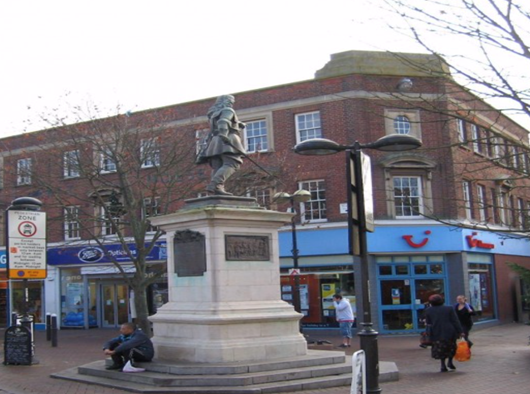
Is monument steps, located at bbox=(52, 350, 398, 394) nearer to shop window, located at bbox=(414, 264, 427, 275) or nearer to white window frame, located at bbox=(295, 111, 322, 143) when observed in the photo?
shop window, located at bbox=(414, 264, 427, 275)

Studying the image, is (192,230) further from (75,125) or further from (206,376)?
(75,125)

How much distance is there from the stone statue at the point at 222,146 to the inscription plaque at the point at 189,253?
1.12 meters

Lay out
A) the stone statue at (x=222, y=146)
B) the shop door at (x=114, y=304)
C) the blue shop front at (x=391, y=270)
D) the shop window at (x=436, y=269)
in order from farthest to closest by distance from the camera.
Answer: the shop door at (x=114, y=304), the shop window at (x=436, y=269), the blue shop front at (x=391, y=270), the stone statue at (x=222, y=146)

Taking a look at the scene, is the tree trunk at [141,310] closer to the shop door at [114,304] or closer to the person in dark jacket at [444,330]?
the person in dark jacket at [444,330]

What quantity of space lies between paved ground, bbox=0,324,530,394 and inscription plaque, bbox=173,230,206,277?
262cm

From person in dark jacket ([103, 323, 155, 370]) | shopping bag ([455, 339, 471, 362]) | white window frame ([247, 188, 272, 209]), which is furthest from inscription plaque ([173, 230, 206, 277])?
white window frame ([247, 188, 272, 209])

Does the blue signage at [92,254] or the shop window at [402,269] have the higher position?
the blue signage at [92,254]

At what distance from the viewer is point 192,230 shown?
13039mm

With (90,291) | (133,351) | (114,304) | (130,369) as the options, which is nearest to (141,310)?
(133,351)

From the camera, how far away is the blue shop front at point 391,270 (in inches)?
1036

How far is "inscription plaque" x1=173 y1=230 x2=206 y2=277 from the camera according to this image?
504 inches

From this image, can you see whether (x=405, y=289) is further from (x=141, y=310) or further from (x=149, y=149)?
(x=149, y=149)

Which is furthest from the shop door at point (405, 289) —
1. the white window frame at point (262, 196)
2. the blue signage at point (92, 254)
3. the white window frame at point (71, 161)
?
the white window frame at point (71, 161)

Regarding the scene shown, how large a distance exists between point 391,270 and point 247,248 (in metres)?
14.6
